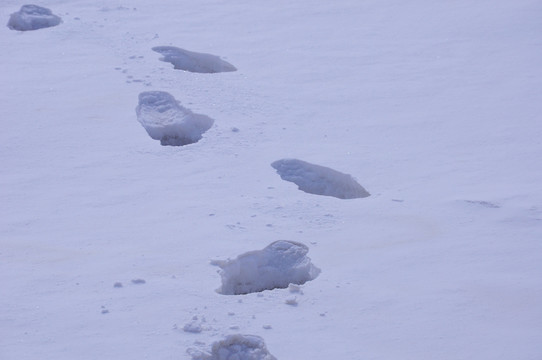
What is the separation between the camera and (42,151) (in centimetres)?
299

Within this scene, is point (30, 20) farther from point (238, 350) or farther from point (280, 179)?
point (238, 350)

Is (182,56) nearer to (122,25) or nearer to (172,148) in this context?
(122,25)

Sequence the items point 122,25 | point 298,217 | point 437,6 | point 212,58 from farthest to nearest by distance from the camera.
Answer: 1. point 437,6
2. point 122,25
3. point 212,58
4. point 298,217

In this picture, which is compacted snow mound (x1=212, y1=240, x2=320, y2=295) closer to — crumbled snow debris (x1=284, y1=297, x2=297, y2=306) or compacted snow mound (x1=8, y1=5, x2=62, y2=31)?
crumbled snow debris (x1=284, y1=297, x2=297, y2=306)

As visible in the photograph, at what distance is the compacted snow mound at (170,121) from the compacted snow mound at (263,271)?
86 centimetres

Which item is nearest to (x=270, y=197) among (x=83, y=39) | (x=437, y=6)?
(x=83, y=39)

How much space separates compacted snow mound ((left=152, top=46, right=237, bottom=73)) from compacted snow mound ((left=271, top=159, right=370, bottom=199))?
3.02ft

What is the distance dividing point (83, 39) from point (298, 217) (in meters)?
1.81

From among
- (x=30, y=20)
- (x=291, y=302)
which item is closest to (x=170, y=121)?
(x=291, y=302)

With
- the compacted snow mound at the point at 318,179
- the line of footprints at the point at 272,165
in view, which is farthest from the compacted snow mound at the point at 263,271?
the compacted snow mound at the point at 318,179

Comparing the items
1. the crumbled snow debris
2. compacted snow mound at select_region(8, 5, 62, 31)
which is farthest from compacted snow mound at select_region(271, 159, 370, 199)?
compacted snow mound at select_region(8, 5, 62, 31)

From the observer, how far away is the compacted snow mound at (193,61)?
369cm

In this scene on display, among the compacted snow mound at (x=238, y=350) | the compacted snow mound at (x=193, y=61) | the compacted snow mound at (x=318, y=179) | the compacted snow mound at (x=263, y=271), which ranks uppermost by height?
the compacted snow mound at (x=193, y=61)

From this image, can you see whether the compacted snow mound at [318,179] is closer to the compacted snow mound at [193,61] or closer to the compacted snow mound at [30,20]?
the compacted snow mound at [193,61]
